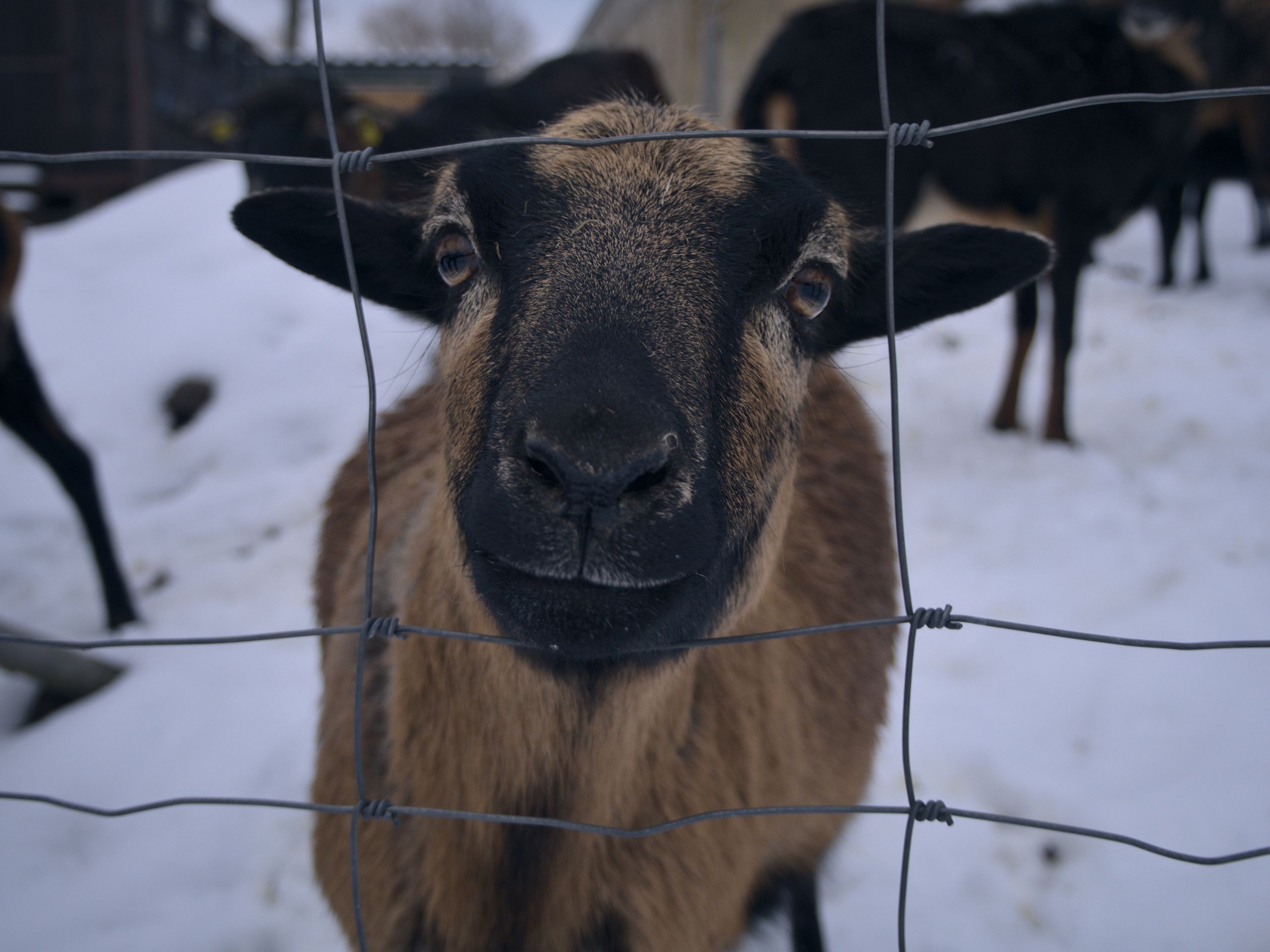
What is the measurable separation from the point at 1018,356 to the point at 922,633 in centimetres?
263

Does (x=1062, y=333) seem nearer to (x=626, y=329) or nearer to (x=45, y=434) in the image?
(x=626, y=329)

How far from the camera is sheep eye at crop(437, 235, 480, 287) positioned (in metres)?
1.67

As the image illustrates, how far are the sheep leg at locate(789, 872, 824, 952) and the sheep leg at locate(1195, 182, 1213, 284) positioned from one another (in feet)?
28.5

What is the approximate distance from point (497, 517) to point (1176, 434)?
546cm

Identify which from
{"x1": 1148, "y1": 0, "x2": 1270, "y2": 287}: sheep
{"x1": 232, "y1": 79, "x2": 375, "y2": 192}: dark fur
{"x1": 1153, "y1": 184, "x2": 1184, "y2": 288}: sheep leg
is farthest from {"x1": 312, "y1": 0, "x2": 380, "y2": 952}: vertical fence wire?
{"x1": 1153, "y1": 184, "x2": 1184, "y2": 288}: sheep leg

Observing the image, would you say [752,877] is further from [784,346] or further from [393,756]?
[784,346]

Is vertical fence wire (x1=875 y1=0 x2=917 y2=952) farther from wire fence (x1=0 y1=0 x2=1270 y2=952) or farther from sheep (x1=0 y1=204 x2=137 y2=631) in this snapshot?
sheep (x1=0 y1=204 x2=137 y2=631)

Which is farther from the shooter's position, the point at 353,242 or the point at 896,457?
the point at 353,242

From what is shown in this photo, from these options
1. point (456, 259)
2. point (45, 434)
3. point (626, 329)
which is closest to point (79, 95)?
point (45, 434)

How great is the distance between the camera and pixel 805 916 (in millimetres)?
2496

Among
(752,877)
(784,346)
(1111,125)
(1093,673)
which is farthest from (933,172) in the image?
(752,877)

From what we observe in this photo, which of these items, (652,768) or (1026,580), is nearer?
(652,768)

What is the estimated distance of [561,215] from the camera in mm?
1489

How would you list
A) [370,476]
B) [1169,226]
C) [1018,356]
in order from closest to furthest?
[370,476] → [1018,356] → [1169,226]
